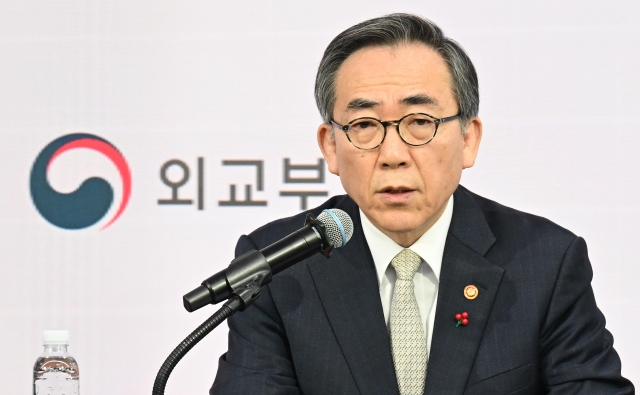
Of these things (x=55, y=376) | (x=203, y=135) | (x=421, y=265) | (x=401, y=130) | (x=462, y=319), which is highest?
(x=203, y=135)

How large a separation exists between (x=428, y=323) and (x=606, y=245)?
988 mm

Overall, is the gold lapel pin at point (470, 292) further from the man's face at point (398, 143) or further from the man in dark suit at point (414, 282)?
the man's face at point (398, 143)

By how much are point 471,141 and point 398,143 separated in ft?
0.98

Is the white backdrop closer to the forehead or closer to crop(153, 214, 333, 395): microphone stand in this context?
the forehead

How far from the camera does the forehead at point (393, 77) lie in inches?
80.7

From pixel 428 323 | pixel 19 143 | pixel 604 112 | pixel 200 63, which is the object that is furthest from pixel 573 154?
pixel 19 143

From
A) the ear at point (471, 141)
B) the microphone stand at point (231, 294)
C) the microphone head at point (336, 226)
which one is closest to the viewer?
the microphone stand at point (231, 294)

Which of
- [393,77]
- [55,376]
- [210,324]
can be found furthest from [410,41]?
[55,376]

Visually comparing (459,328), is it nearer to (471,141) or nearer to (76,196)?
(471,141)

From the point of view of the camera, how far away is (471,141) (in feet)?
7.27

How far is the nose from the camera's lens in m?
1.98

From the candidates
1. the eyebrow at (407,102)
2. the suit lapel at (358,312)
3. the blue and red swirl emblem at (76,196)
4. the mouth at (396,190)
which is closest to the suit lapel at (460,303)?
the suit lapel at (358,312)

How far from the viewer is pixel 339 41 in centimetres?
219

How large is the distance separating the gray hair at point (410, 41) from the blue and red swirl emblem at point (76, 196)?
1.06 meters
